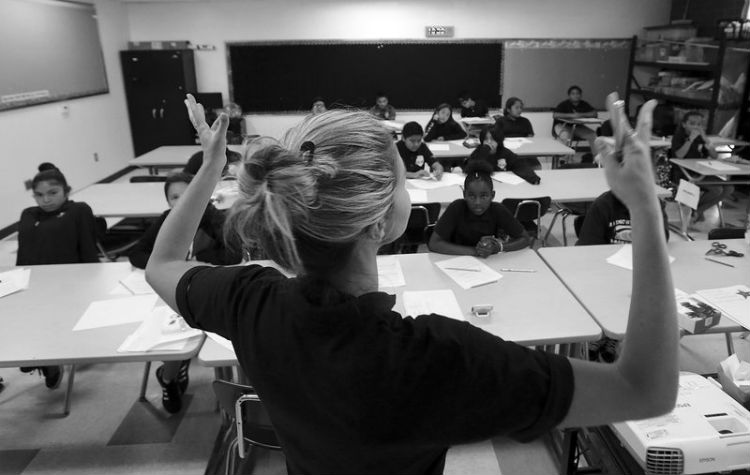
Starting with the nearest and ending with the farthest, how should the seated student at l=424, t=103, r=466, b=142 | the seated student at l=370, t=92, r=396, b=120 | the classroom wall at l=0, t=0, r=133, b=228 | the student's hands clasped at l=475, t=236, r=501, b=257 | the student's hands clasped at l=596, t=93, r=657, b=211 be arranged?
the student's hands clasped at l=596, t=93, r=657, b=211 → the student's hands clasped at l=475, t=236, r=501, b=257 → the classroom wall at l=0, t=0, r=133, b=228 → the seated student at l=424, t=103, r=466, b=142 → the seated student at l=370, t=92, r=396, b=120

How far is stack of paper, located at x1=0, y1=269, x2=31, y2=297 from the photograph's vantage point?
8.36 feet

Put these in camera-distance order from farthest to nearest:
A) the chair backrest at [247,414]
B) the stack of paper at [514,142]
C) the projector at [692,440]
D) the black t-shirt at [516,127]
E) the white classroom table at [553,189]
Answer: the black t-shirt at [516,127]
the stack of paper at [514,142]
the white classroom table at [553,189]
the chair backrest at [247,414]
the projector at [692,440]

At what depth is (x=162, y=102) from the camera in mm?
8398

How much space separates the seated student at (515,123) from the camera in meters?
6.94

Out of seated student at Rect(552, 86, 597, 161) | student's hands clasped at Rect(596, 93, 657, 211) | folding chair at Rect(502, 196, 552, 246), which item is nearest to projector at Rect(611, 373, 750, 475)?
student's hands clasped at Rect(596, 93, 657, 211)

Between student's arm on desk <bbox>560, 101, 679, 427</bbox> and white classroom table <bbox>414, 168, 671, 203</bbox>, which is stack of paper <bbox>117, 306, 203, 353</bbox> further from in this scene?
white classroom table <bbox>414, 168, 671, 203</bbox>

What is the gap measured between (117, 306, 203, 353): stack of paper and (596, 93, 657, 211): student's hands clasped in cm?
180

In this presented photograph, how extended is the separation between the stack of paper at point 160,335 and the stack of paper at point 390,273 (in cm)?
86

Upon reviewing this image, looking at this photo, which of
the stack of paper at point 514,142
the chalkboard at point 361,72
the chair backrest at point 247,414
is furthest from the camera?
the chalkboard at point 361,72

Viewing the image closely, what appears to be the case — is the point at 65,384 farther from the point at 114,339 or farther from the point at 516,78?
the point at 516,78

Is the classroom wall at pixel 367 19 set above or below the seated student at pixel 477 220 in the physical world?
above

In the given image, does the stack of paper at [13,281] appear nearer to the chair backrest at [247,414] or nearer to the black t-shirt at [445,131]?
the chair backrest at [247,414]

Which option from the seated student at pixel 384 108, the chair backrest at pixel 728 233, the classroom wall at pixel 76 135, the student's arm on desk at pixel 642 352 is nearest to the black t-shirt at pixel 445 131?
the seated student at pixel 384 108

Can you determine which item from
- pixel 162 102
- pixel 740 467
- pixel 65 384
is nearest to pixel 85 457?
pixel 65 384
